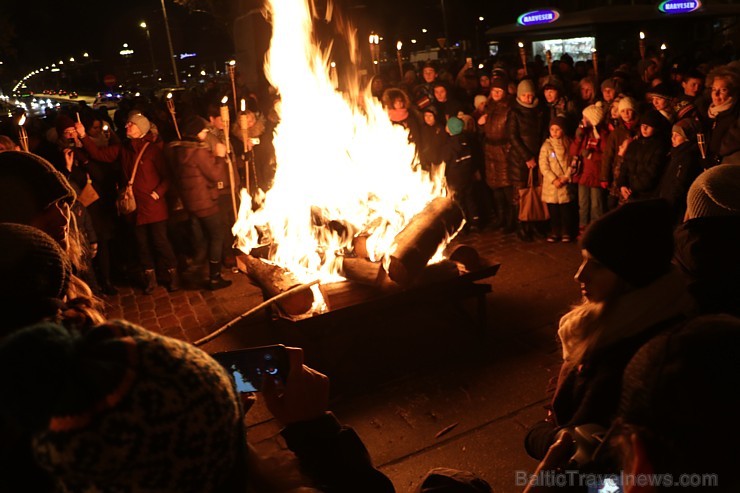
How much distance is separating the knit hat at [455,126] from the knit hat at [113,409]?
881 centimetres

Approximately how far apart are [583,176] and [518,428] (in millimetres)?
5145

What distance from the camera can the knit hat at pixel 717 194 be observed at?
3.04 meters

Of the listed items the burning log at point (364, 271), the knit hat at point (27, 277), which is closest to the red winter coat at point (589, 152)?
the burning log at point (364, 271)

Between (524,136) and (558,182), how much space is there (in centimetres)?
99

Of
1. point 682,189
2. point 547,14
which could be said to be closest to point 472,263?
point 682,189

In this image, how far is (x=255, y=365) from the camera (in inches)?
82.6

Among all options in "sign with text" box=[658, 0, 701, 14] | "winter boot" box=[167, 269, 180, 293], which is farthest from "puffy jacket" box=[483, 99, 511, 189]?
"sign with text" box=[658, 0, 701, 14]

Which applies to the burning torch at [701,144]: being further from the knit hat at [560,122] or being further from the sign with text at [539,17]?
the sign with text at [539,17]

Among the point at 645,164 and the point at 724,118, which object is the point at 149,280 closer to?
the point at 645,164

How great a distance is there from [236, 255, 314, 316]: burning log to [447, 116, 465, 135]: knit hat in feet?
14.9

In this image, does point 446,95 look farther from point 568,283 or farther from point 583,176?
point 568,283

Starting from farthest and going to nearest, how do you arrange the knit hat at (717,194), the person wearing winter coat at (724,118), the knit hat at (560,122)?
the knit hat at (560,122) → the person wearing winter coat at (724,118) → the knit hat at (717,194)

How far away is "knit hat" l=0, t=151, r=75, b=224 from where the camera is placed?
273 centimetres

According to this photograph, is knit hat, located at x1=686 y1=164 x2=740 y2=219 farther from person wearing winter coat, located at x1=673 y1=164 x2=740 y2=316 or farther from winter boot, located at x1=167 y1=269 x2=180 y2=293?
winter boot, located at x1=167 y1=269 x2=180 y2=293
